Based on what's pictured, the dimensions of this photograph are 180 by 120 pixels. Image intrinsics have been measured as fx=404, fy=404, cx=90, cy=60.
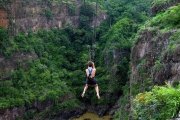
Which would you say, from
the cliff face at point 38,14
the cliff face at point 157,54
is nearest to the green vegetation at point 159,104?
the cliff face at point 157,54

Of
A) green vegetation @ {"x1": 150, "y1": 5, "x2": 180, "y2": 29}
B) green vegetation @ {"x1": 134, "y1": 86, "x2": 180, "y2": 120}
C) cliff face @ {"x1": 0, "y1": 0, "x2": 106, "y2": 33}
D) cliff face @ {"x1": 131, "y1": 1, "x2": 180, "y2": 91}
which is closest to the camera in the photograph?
green vegetation @ {"x1": 134, "y1": 86, "x2": 180, "y2": 120}

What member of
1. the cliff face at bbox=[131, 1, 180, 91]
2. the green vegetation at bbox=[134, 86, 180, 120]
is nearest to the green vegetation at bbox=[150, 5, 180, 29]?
the cliff face at bbox=[131, 1, 180, 91]

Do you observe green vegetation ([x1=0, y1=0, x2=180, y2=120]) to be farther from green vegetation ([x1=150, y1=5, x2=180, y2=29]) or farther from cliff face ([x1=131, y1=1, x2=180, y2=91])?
green vegetation ([x1=150, y1=5, x2=180, y2=29])

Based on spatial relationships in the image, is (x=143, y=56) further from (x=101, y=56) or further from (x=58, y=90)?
(x=101, y=56)

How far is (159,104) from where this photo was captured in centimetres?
962

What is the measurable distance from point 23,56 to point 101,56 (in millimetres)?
11776

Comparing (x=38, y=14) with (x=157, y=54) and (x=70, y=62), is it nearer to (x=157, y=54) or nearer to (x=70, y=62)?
(x=70, y=62)

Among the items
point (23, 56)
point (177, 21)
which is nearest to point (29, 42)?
point (23, 56)

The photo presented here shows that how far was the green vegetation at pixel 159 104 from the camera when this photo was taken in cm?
903

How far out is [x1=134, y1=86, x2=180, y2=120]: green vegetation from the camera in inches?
355

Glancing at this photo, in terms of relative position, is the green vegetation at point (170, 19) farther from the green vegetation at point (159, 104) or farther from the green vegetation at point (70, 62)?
the green vegetation at point (159, 104)

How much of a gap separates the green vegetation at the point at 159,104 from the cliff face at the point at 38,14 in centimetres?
4015

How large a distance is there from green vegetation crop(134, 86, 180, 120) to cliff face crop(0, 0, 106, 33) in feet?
132

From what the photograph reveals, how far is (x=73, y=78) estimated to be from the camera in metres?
52.4
